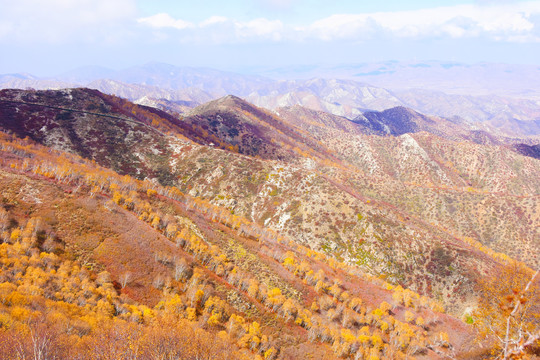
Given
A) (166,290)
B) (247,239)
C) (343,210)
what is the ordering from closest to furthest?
1. (166,290)
2. (247,239)
3. (343,210)

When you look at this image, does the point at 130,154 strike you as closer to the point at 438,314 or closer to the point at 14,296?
the point at 14,296

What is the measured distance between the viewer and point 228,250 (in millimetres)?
81625

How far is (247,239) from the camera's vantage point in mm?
98125

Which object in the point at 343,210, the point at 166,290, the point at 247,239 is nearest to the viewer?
the point at 166,290

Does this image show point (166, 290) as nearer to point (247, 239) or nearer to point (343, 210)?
point (247, 239)

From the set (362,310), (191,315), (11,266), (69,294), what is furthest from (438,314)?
(11,266)

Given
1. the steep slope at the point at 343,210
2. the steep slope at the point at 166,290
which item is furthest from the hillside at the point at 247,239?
the steep slope at the point at 343,210

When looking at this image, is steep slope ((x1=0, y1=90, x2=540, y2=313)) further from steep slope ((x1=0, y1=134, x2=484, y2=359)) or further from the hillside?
steep slope ((x1=0, y1=134, x2=484, y2=359))

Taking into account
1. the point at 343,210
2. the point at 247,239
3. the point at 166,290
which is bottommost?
the point at 343,210

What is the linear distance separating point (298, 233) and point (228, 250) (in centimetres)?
5730

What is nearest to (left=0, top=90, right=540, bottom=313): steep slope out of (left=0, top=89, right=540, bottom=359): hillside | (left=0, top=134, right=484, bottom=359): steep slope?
(left=0, top=89, right=540, bottom=359): hillside

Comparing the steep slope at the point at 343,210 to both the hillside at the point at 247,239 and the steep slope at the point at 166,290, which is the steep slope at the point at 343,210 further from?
the steep slope at the point at 166,290

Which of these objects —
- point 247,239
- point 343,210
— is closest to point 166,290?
point 247,239

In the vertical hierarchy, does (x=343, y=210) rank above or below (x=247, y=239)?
below
